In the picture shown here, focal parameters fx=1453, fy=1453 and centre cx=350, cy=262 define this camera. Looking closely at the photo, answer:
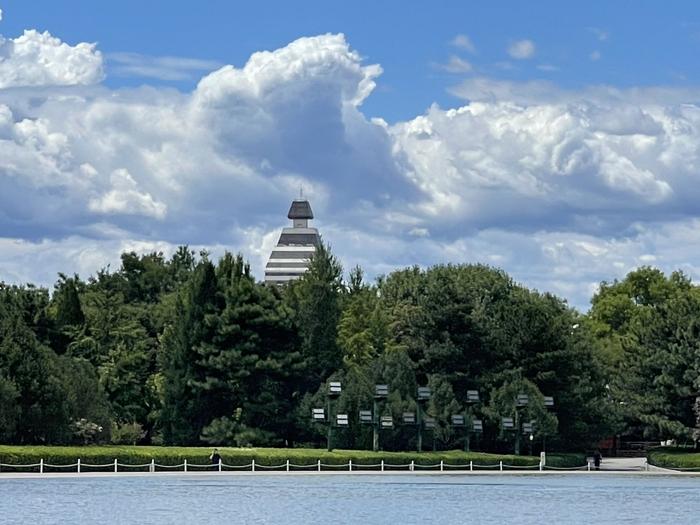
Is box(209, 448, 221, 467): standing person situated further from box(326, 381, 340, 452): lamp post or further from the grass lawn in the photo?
box(326, 381, 340, 452): lamp post

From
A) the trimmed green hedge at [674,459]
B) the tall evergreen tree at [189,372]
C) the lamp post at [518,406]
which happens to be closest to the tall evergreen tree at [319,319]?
the tall evergreen tree at [189,372]


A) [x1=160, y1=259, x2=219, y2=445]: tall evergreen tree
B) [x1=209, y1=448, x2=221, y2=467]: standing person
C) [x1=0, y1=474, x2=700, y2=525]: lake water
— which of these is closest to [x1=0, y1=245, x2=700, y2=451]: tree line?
[x1=160, y1=259, x2=219, y2=445]: tall evergreen tree

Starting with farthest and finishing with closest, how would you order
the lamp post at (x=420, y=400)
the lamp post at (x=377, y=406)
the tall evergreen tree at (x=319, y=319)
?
the tall evergreen tree at (x=319, y=319) < the lamp post at (x=420, y=400) < the lamp post at (x=377, y=406)

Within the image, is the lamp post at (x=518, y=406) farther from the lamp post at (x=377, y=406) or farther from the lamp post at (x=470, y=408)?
the lamp post at (x=377, y=406)

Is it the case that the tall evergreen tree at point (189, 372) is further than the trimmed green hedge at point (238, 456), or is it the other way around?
the tall evergreen tree at point (189, 372)

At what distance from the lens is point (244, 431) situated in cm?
8925

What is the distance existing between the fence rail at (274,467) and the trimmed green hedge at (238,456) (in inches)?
6.5

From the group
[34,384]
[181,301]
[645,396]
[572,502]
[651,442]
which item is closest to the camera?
[572,502]

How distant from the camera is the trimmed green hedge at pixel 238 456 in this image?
7038 cm

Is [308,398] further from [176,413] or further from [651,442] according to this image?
[651,442]

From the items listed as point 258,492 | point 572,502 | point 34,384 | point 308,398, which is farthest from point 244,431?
point 572,502

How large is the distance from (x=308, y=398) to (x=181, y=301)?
446 inches

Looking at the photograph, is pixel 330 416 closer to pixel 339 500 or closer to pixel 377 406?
pixel 377 406

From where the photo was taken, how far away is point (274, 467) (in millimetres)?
79125
